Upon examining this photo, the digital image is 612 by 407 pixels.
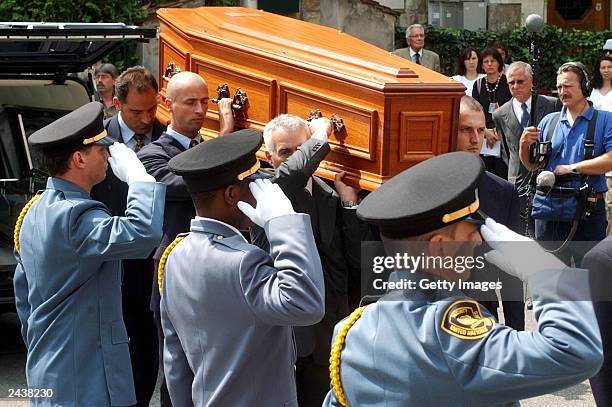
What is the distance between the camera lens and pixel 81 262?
355cm

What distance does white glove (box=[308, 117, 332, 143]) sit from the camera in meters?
4.33

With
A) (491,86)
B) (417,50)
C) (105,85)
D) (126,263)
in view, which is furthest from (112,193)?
(417,50)

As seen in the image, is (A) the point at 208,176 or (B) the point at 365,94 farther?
(B) the point at 365,94

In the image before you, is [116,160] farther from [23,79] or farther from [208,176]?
[23,79]

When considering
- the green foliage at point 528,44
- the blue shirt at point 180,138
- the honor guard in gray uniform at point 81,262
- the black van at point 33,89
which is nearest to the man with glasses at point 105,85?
the black van at point 33,89

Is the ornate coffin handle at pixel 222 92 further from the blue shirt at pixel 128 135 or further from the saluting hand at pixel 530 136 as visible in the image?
the saluting hand at pixel 530 136

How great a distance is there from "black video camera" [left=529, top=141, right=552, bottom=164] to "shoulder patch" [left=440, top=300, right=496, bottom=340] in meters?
4.58

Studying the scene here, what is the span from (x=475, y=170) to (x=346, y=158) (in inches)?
88.8

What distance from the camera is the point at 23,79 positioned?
6.25 meters

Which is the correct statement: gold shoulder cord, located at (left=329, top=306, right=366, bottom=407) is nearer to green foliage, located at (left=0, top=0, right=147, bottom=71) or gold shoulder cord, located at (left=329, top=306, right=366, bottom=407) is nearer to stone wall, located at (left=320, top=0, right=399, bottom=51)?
green foliage, located at (left=0, top=0, right=147, bottom=71)

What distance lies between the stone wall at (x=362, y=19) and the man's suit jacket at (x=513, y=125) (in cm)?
533

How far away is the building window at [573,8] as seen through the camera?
18.4m

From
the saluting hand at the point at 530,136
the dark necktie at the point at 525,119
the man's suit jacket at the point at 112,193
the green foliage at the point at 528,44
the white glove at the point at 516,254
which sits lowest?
the green foliage at the point at 528,44

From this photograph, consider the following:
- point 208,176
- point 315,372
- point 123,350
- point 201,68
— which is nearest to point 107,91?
point 201,68
